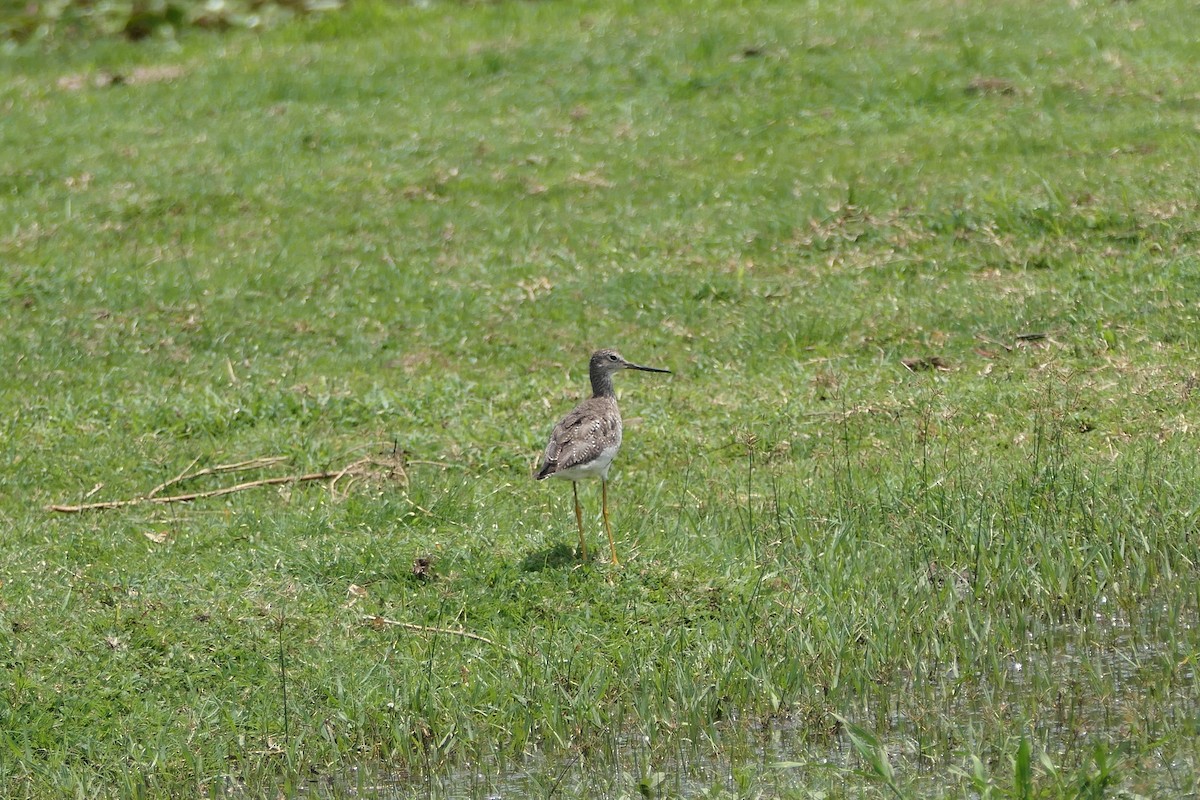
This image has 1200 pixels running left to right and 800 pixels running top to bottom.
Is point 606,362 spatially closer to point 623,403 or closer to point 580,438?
point 580,438

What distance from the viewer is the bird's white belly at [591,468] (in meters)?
9.25

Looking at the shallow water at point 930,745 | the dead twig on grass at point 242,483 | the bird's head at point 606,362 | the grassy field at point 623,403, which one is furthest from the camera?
the dead twig on grass at point 242,483

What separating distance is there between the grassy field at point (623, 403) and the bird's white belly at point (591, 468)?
0.49m

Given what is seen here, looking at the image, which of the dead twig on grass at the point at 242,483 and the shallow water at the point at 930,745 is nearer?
the shallow water at the point at 930,745

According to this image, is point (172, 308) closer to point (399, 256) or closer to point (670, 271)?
point (399, 256)

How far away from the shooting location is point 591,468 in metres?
9.38

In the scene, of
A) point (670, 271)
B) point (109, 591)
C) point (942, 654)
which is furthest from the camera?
point (670, 271)

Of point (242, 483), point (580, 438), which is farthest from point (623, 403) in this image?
point (580, 438)

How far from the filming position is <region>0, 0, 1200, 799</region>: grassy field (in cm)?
786

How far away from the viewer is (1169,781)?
6.77 metres

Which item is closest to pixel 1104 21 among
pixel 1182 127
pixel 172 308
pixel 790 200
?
pixel 1182 127

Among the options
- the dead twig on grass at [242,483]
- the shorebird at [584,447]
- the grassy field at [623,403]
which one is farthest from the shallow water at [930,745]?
the dead twig on grass at [242,483]

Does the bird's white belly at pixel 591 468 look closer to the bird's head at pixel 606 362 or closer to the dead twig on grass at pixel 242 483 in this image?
the bird's head at pixel 606 362

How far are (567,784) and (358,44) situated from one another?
17.3 m
